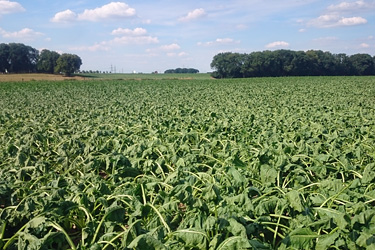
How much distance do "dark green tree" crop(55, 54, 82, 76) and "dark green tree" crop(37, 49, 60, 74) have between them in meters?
3.70

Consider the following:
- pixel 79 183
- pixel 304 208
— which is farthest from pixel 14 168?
pixel 304 208

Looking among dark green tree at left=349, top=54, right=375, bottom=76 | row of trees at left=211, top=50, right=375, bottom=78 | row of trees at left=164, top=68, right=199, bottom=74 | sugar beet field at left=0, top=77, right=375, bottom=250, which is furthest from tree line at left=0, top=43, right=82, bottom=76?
sugar beet field at left=0, top=77, right=375, bottom=250

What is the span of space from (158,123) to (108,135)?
1692 mm

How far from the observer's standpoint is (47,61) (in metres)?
97.2

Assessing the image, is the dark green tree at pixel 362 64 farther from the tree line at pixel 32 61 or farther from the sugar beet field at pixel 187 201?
the sugar beet field at pixel 187 201

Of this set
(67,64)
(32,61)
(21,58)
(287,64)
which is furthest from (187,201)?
(32,61)

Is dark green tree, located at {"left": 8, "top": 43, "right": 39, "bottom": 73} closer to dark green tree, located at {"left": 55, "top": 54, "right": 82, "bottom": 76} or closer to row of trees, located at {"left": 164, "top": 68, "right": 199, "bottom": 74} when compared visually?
dark green tree, located at {"left": 55, "top": 54, "right": 82, "bottom": 76}

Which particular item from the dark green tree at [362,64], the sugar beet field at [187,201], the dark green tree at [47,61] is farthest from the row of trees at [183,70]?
the sugar beet field at [187,201]

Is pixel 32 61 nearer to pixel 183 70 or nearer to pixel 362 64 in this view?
pixel 183 70

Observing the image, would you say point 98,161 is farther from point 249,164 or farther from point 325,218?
point 325,218

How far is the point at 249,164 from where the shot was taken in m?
4.46

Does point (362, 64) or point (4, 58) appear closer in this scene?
point (4, 58)

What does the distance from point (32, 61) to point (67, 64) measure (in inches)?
649

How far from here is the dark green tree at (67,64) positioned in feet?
308
